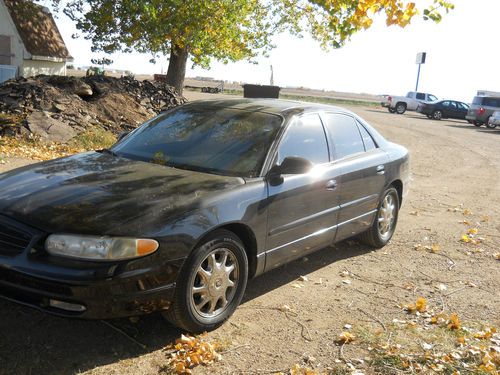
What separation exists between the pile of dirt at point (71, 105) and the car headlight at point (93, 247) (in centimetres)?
895

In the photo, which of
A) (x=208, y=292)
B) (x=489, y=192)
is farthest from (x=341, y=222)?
(x=489, y=192)

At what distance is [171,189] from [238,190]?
1.58ft

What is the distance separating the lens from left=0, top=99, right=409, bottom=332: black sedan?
10.7 ft

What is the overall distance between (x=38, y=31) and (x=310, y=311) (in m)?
Answer: 24.0

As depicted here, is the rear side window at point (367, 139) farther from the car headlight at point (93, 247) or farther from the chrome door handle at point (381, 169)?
the car headlight at point (93, 247)

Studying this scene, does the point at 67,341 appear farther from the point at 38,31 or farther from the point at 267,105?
the point at 38,31

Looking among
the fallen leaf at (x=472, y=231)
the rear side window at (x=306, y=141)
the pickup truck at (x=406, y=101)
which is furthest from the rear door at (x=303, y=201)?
the pickup truck at (x=406, y=101)

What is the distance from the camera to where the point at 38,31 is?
2481 centimetres

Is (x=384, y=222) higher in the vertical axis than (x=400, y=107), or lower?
higher

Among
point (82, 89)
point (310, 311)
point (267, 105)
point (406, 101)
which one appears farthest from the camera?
point (406, 101)

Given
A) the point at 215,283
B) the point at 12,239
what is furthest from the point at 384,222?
the point at 12,239

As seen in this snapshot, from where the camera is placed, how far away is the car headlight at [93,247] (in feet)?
10.6

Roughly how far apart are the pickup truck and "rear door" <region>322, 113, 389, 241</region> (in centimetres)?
3541

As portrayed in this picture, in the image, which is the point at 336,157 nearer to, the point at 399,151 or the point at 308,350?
the point at 399,151
